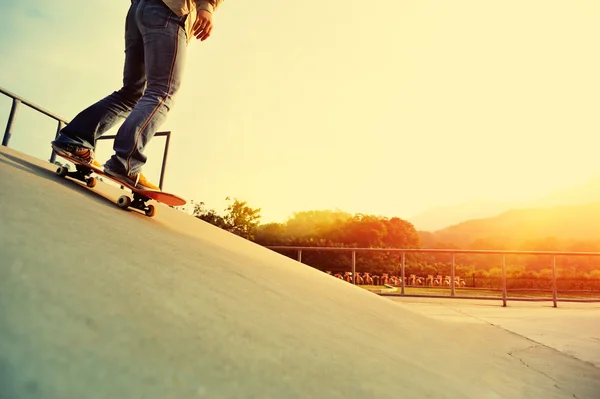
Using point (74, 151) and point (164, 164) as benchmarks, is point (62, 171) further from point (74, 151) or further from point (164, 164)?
point (164, 164)

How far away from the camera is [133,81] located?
2.19m

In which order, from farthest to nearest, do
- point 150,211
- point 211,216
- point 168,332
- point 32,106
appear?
point 211,216 → point 32,106 → point 150,211 → point 168,332

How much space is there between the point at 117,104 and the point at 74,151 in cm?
35

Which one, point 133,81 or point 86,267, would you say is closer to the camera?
point 86,267

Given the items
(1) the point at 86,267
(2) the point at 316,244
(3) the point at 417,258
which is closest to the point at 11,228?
(1) the point at 86,267

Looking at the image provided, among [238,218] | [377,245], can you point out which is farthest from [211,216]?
[377,245]

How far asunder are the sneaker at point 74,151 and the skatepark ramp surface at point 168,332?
501 mm

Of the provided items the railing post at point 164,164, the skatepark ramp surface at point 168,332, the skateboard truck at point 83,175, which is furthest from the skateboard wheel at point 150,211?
the railing post at point 164,164

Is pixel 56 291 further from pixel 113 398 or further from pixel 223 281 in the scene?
pixel 223 281

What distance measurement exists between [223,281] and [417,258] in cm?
2894

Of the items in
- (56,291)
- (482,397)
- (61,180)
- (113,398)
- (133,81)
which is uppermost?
(133,81)

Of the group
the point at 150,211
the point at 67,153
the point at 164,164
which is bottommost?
the point at 150,211

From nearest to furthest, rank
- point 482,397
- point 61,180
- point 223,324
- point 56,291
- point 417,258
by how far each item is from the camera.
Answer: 1. point 56,291
2. point 223,324
3. point 482,397
4. point 61,180
5. point 417,258

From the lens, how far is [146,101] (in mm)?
1885
